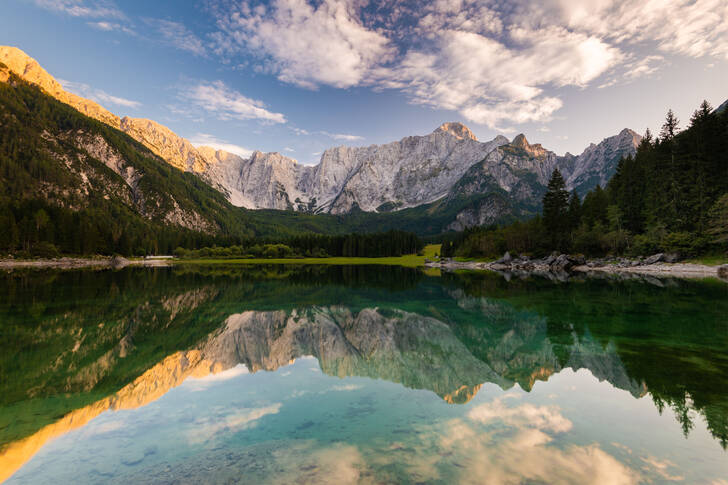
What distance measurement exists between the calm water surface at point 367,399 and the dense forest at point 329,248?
150178 mm

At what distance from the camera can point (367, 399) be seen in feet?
38.7

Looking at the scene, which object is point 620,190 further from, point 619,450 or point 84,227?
point 84,227

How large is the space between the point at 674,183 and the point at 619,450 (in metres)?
82.9

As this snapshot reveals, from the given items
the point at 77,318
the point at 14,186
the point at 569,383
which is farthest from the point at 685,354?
the point at 14,186

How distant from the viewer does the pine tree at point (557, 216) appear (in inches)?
3620

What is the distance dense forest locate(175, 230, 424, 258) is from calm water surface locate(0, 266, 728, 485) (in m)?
150

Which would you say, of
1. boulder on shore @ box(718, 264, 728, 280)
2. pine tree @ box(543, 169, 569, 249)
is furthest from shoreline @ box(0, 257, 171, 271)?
boulder on shore @ box(718, 264, 728, 280)

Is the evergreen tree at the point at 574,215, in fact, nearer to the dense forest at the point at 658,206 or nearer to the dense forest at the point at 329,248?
the dense forest at the point at 658,206

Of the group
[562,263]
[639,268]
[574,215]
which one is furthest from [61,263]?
[574,215]

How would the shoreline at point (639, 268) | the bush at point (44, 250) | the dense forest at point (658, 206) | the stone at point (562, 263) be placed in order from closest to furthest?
the shoreline at point (639, 268) < the dense forest at point (658, 206) < the stone at point (562, 263) < the bush at point (44, 250)

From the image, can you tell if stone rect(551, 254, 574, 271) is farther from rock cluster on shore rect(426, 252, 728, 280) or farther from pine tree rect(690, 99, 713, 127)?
pine tree rect(690, 99, 713, 127)

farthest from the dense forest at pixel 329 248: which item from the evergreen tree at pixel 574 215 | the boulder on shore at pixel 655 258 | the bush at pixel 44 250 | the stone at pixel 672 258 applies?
the stone at pixel 672 258

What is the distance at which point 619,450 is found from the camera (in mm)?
7898

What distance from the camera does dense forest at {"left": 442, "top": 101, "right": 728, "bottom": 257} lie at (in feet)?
201
